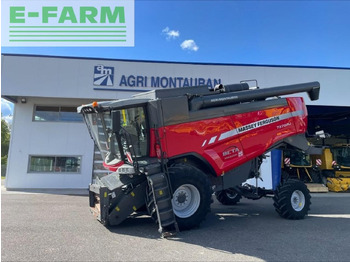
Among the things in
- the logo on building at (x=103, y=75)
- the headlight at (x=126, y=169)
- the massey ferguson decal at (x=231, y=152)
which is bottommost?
the headlight at (x=126, y=169)

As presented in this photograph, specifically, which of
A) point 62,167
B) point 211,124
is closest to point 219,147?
point 211,124

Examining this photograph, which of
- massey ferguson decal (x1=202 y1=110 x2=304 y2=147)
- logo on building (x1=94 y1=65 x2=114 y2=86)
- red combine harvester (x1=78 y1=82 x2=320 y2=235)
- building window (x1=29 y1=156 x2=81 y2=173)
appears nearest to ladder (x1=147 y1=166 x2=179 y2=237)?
red combine harvester (x1=78 y1=82 x2=320 y2=235)

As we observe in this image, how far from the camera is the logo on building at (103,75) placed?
1485 centimetres

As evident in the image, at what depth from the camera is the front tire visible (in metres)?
6.27

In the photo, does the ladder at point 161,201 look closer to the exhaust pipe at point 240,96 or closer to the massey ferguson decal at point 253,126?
the massey ferguson decal at point 253,126

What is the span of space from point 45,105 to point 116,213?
436 inches

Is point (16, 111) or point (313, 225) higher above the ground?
point (16, 111)

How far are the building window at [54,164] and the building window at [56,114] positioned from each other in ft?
6.32

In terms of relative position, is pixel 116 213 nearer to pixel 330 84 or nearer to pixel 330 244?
pixel 330 244

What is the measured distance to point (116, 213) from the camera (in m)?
6.16

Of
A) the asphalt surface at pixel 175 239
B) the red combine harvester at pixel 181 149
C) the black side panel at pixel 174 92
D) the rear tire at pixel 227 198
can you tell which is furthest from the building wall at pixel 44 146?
the black side panel at pixel 174 92

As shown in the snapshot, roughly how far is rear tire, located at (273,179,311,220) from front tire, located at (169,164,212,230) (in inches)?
87.1

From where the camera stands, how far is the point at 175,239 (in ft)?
18.7

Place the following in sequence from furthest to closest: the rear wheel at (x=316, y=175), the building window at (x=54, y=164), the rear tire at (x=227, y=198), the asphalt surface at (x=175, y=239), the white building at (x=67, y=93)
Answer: the rear wheel at (x=316, y=175) → the building window at (x=54, y=164) → the white building at (x=67, y=93) → the rear tire at (x=227, y=198) → the asphalt surface at (x=175, y=239)
